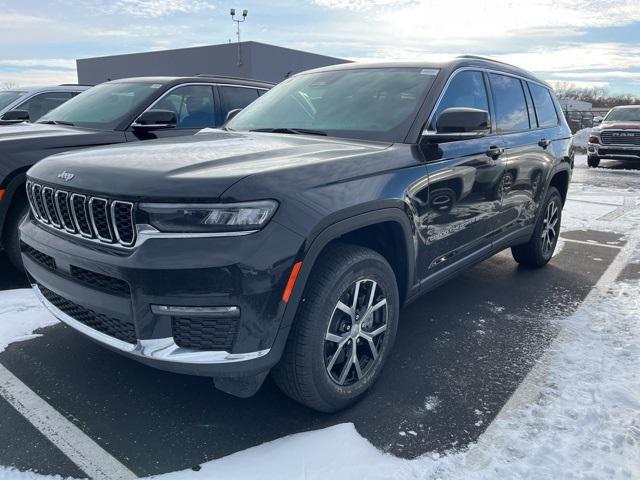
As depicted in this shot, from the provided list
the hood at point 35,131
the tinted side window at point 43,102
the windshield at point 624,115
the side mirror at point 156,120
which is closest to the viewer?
the hood at point 35,131

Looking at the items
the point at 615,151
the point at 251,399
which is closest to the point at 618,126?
the point at 615,151

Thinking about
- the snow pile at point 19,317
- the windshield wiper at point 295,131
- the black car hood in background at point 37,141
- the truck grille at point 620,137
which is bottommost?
the truck grille at point 620,137

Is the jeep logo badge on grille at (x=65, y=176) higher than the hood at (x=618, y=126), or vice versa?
the jeep logo badge on grille at (x=65, y=176)

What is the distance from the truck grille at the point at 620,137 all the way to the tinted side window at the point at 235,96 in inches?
517

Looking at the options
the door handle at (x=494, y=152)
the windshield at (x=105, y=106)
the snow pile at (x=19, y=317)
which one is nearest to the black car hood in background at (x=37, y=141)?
the windshield at (x=105, y=106)

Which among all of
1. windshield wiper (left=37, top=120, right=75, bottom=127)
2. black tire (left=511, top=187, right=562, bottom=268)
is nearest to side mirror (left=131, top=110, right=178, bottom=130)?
windshield wiper (left=37, top=120, right=75, bottom=127)

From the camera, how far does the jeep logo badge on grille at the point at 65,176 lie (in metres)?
2.56

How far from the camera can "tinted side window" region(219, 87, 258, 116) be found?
5875 mm

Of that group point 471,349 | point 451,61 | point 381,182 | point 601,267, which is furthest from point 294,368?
point 601,267

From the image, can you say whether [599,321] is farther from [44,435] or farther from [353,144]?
[44,435]

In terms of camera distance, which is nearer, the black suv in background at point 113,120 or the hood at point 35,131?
the black suv in background at point 113,120

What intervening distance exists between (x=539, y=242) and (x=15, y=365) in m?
4.54

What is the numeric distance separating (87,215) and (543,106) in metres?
4.41

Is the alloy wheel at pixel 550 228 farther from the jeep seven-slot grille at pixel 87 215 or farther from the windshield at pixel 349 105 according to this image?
the jeep seven-slot grille at pixel 87 215
